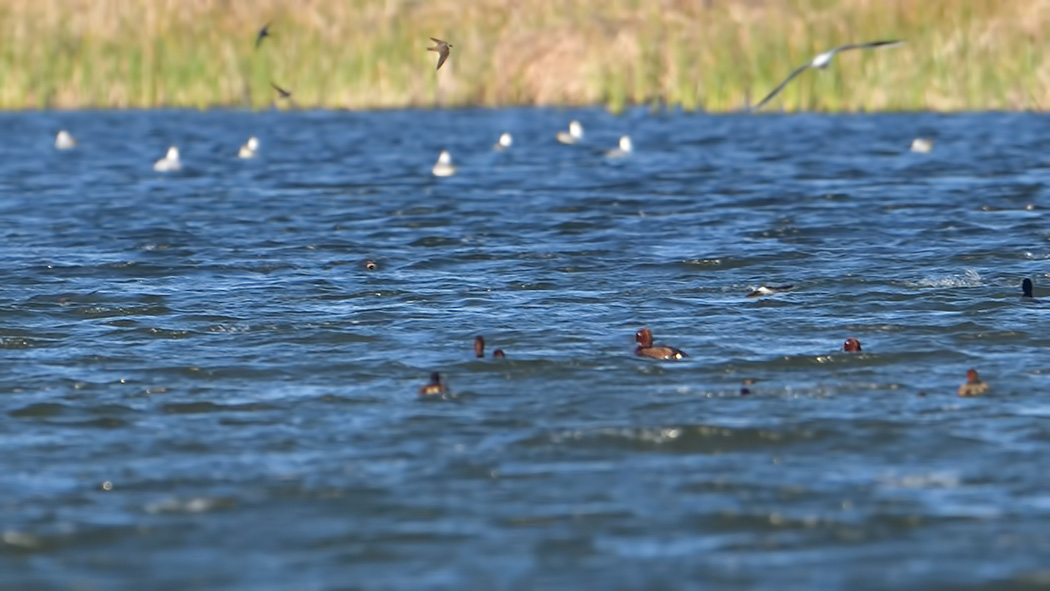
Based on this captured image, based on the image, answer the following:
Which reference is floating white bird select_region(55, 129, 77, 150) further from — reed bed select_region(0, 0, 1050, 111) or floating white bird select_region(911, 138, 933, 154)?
floating white bird select_region(911, 138, 933, 154)

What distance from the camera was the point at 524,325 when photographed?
1337cm

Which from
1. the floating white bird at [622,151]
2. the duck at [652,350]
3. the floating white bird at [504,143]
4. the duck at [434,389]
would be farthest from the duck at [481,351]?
the floating white bird at [504,143]

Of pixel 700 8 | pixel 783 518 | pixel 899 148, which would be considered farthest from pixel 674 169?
pixel 783 518

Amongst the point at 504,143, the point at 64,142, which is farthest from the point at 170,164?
the point at 504,143

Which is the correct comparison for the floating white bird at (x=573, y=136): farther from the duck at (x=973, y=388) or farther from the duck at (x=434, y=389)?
the duck at (x=973, y=388)

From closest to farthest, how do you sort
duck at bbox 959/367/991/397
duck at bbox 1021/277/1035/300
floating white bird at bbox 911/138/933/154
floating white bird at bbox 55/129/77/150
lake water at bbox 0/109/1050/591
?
lake water at bbox 0/109/1050/591, duck at bbox 959/367/991/397, duck at bbox 1021/277/1035/300, floating white bird at bbox 911/138/933/154, floating white bird at bbox 55/129/77/150

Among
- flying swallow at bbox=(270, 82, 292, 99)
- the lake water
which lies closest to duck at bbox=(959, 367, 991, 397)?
the lake water

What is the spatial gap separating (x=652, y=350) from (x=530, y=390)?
3.62 feet

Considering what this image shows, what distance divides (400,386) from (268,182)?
15228mm

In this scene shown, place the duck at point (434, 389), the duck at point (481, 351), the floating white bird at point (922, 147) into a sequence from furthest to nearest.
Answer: the floating white bird at point (922, 147) < the duck at point (481, 351) < the duck at point (434, 389)

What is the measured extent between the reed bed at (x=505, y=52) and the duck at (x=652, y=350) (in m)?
19.8

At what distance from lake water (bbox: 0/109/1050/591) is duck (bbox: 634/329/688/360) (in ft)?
0.34

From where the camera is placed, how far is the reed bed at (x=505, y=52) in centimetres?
3120

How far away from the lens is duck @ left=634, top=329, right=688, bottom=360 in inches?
462
